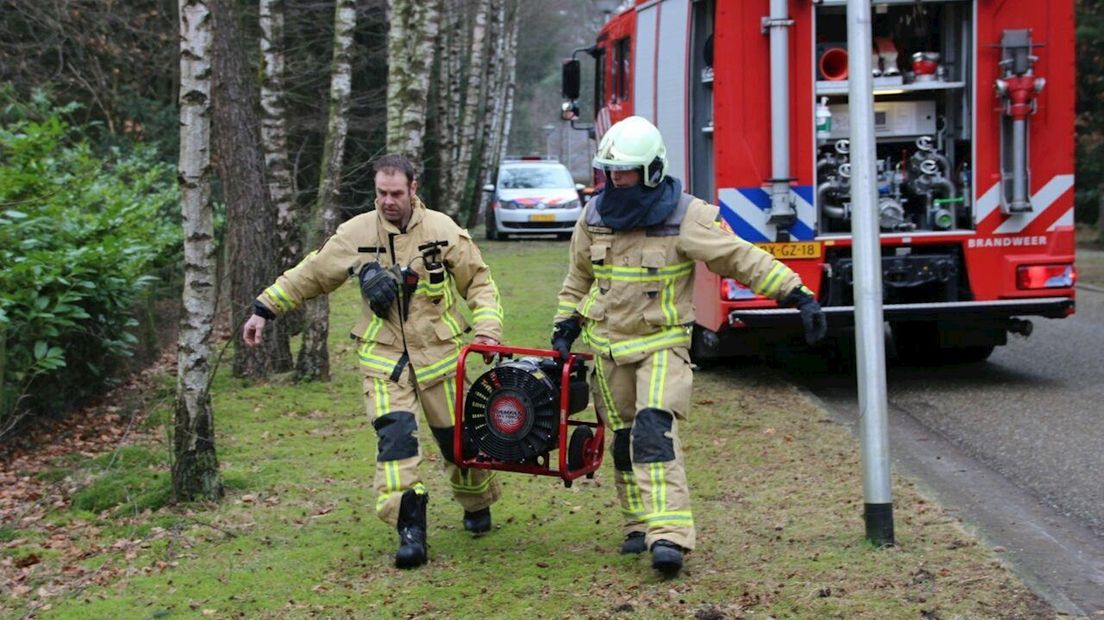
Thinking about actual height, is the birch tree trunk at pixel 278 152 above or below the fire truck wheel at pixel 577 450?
above

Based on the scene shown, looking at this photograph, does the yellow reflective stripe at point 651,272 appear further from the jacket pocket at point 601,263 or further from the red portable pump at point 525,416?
the red portable pump at point 525,416

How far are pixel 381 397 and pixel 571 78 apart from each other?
9.47 meters

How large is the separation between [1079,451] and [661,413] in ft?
11.8

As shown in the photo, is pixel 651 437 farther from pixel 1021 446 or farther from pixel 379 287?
pixel 1021 446

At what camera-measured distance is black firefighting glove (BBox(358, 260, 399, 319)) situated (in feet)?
19.9

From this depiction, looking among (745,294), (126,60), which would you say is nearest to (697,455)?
(745,294)

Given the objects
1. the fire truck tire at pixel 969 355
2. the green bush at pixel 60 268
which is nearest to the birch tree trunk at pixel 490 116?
the fire truck tire at pixel 969 355

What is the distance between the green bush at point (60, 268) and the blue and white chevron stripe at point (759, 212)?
13.6 ft

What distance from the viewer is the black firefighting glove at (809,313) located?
5.57 meters

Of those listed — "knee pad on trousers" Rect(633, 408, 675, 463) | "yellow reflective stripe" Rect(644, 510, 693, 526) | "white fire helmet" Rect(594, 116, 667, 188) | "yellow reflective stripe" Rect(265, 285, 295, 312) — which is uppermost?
"white fire helmet" Rect(594, 116, 667, 188)

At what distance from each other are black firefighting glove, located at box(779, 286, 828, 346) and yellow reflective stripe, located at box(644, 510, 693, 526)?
0.85 metres

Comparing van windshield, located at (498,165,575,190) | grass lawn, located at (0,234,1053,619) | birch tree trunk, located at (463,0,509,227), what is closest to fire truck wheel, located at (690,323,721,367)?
grass lawn, located at (0,234,1053,619)

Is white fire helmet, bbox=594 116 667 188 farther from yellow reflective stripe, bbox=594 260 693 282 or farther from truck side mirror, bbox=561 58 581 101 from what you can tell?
truck side mirror, bbox=561 58 581 101

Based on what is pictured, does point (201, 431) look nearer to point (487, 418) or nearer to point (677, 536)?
point (487, 418)
